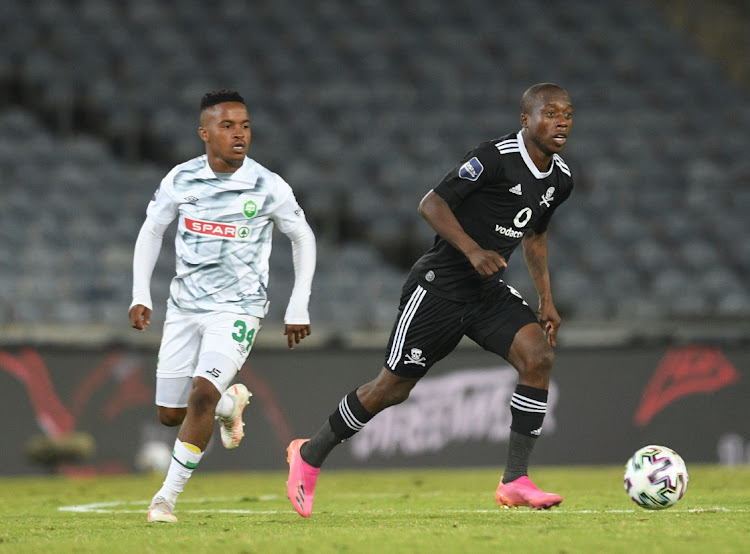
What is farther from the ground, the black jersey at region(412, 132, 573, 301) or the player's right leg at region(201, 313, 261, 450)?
the black jersey at region(412, 132, 573, 301)

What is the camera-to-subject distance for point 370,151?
58.0ft

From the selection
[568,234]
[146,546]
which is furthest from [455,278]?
[568,234]

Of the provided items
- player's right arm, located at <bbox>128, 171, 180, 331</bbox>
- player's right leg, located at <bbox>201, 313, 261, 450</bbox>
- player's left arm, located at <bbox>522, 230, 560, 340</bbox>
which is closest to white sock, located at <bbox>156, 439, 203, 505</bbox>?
player's right leg, located at <bbox>201, 313, 261, 450</bbox>

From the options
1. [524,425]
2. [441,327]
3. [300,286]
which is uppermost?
[300,286]

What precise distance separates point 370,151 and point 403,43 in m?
3.40

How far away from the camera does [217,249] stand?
6656mm

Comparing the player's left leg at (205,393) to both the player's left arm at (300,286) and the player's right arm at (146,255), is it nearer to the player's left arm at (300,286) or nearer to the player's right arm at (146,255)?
the player's left arm at (300,286)

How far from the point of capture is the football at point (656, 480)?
252 inches

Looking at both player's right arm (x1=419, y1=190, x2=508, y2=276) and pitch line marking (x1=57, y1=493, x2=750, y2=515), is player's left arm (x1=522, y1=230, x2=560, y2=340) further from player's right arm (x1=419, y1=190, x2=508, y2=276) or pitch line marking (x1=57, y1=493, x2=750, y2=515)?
pitch line marking (x1=57, y1=493, x2=750, y2=515)

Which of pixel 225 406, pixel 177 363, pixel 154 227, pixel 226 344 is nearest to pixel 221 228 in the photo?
pixel 154 227

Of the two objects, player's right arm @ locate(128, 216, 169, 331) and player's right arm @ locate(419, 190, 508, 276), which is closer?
player's right arm @ locate(419, 190, 508, 276)

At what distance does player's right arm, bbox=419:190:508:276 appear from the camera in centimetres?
617

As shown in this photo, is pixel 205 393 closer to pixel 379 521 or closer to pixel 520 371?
pixel 379 521

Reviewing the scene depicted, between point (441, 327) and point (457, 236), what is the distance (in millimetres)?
554
